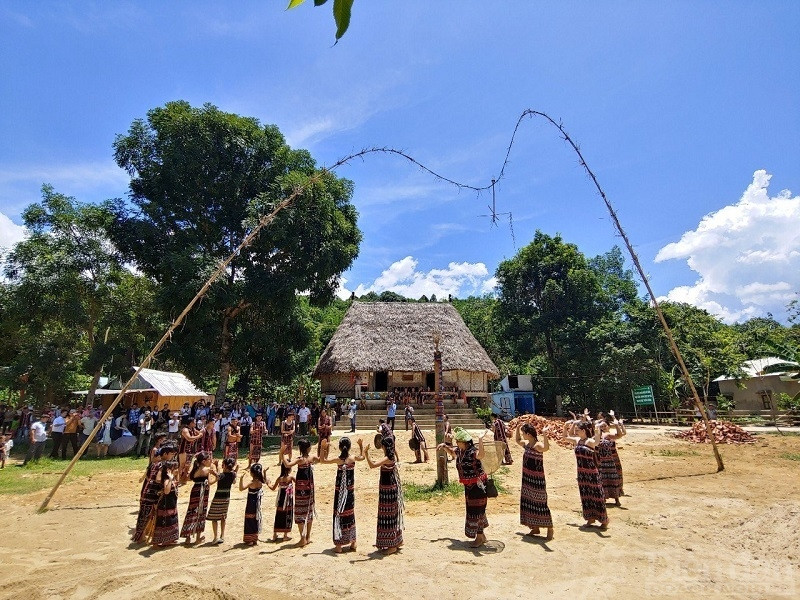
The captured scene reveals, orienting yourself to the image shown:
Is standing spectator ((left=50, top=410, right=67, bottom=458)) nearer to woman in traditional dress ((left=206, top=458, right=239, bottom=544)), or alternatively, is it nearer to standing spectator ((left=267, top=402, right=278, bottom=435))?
standing spectator ((left=267, top=402, right=278, bottom=435))

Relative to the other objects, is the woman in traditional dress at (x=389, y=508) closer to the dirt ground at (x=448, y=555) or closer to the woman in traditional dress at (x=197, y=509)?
the dirt ground at (x=448, y=555)

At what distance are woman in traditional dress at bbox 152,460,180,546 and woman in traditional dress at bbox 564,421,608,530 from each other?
5.98 meters

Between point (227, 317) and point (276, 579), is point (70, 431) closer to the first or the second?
point (227, 317)

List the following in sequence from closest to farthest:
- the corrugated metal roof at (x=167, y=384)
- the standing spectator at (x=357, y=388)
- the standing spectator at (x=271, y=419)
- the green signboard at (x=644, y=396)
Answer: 1. the standing spectator at (x=271, y=419)
2. the corrugated metal roof at (x=167, y=384)
3. the green signboard at (x=644, y=396)
4. the standing spectator at (x=357, y=388)

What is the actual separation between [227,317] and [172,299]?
2.84m

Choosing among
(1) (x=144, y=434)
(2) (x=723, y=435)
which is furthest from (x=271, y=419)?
(2) (x=723, y=435)

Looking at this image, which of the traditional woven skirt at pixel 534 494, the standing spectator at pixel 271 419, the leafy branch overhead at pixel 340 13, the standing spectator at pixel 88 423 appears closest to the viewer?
the leafy branch overhead at pixel 340 13

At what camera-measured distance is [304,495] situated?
21.4 ft

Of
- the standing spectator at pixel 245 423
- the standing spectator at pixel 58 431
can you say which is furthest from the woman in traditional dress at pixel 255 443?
the standing spectator at pixel 58 431

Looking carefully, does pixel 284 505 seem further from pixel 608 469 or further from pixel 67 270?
pixel 67 270

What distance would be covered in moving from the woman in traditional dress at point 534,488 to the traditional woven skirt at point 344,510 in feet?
7.96

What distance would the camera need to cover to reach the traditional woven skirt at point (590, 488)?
268 inches

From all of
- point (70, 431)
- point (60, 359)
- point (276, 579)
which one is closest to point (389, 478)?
point (276, 579)

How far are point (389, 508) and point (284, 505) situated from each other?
1733 millimetres
